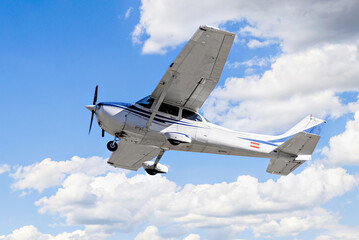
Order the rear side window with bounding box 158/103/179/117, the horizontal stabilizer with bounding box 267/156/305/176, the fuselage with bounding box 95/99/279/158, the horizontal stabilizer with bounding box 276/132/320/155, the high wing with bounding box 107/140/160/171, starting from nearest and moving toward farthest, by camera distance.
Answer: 1. the fuselage with bounding box 95/99/279/158
2. the rear side window with bounding box 158/103/179/117
3. the horizontal stabilizer with bounding box 276/132/320/155
4. the horizontal stabilizer with bounding box 267/156/305/176
5. the high wing with bounding box 107/140/160/171

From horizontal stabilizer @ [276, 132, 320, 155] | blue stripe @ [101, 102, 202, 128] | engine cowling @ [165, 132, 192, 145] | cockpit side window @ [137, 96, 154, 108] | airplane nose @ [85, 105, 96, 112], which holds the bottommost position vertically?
engine cowling @ [165, 132, 192, 145]

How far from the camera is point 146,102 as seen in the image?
650 inches

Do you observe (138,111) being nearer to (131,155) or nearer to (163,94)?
(163,94)

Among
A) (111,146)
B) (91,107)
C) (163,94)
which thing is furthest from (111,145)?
(163,94)

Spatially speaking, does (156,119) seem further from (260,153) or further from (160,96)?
(260,153)

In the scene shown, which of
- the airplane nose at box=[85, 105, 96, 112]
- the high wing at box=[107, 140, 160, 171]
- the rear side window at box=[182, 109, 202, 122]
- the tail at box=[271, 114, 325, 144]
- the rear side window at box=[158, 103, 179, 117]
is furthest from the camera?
the tail at box=[271, 114, 325, 144]

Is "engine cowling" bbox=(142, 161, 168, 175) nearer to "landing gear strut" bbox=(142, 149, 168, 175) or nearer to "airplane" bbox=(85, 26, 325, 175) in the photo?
"landing gear strut" bbox=(142, 149, 168, 175)

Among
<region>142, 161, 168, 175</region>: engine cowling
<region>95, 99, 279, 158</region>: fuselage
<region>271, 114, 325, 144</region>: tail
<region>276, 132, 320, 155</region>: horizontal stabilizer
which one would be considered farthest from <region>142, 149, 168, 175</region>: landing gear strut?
<region>271, 114, 325, 144</region>: tail

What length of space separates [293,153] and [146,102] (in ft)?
22.3

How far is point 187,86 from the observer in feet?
52.8

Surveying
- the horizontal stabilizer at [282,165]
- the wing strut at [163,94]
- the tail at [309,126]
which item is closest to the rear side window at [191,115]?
the wing strut at [163,94]

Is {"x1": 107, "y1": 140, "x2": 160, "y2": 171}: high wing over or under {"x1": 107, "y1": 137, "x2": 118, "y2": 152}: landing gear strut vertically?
over

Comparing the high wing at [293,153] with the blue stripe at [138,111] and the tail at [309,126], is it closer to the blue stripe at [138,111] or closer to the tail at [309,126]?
the tail at [309,126]

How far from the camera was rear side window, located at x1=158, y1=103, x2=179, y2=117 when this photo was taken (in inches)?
Answer: 658
